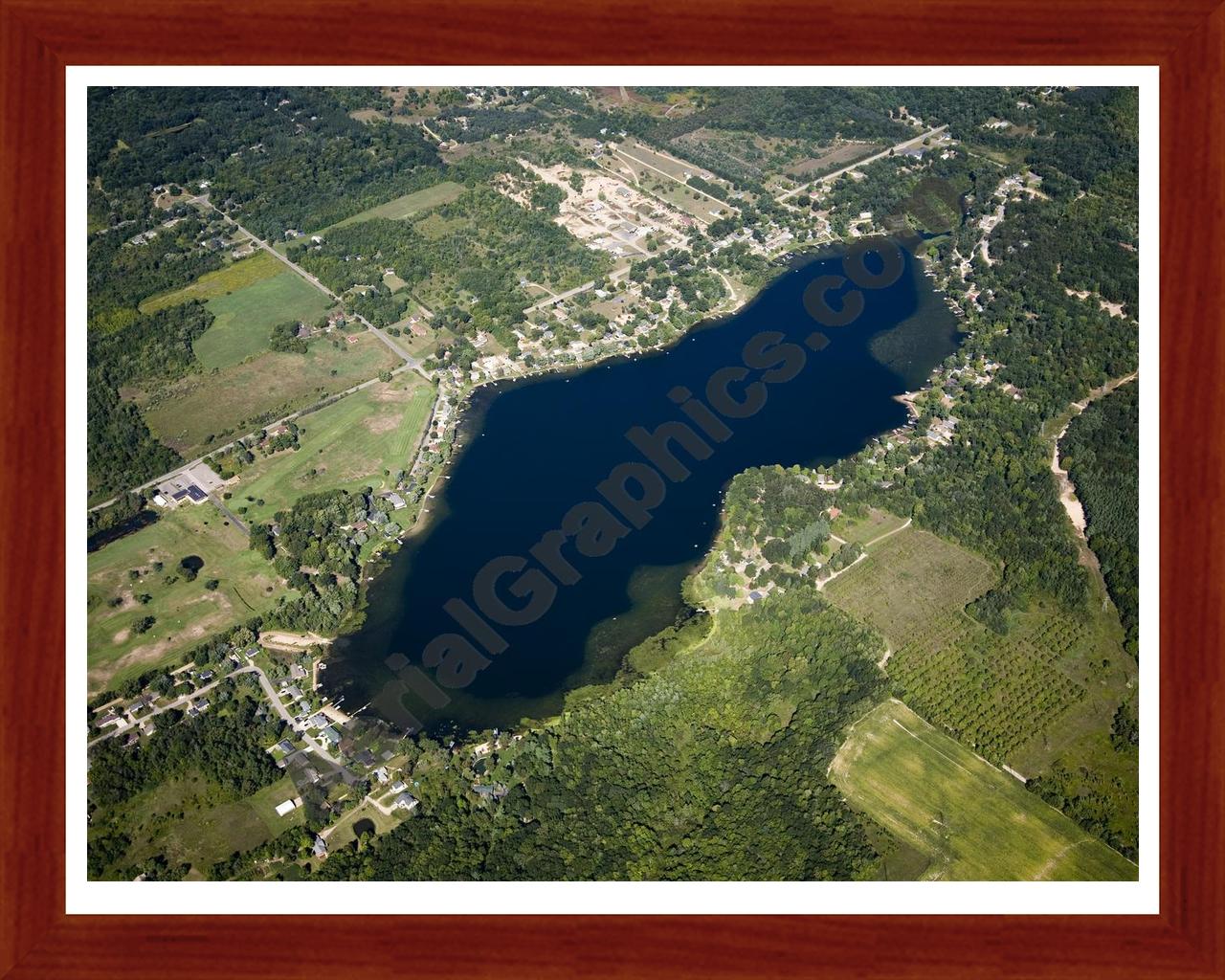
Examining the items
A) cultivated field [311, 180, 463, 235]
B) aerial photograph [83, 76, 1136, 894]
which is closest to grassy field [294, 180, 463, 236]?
cultivated field [311, 180, 463, 235]

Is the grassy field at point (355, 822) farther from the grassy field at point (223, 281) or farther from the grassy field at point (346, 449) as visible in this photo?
the grassy field at point (223, 281)

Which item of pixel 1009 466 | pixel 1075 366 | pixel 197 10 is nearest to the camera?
pixel 197 10

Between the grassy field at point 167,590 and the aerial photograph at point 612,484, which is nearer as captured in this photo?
the aerial photograph at point 612,484

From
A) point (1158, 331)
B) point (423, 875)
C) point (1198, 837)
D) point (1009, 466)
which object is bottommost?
point (423, 875)

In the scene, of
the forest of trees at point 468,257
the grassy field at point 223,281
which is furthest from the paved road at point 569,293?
the grassy field at point 223,281

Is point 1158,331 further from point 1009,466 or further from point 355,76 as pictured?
point 1009,466


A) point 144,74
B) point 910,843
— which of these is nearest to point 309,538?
point 910,843

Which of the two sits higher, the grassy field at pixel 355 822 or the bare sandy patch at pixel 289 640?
the bare sandy patch at pixel 289 640

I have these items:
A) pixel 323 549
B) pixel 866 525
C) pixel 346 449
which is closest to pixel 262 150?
pixel 346 449
